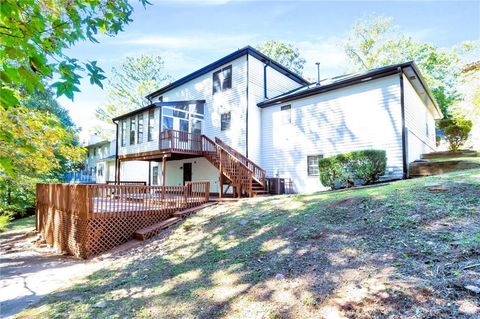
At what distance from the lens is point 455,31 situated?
24.9 meters

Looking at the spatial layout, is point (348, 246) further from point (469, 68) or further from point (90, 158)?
point (90, 158)

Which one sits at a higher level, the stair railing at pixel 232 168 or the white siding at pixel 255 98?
the white siding at pixel 255 98

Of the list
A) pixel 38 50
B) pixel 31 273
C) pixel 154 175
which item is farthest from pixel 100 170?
pixel 38 50

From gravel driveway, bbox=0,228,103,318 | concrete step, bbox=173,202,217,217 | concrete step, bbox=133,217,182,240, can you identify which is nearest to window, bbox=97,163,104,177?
gravel driveway, bbox=0,228,103,318

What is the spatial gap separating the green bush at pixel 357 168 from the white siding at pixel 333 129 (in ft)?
3.09

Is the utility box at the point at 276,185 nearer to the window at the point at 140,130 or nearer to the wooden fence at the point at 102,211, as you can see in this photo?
the wooden fence at the point at 102,211

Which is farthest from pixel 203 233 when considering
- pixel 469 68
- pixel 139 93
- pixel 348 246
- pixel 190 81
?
pixel 139 93

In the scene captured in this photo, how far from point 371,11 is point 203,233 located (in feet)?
90.8

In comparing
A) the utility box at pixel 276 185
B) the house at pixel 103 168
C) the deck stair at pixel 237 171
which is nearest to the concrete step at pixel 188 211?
the deck stair at pixel 237 171

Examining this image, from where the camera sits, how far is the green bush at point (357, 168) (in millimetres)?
10148

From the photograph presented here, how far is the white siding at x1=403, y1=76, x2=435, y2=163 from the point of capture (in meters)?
11.4

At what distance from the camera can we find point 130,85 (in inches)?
1243

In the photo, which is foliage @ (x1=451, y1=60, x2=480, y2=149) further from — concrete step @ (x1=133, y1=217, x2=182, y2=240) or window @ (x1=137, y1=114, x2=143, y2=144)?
window @ (x1=137, y1=114, x2=143, y2=144)

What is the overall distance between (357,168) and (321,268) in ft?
23.8
